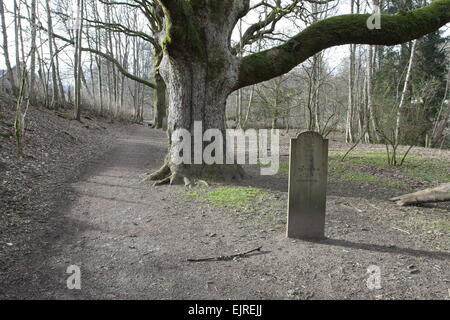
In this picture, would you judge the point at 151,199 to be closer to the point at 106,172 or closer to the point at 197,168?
the point at 197,168

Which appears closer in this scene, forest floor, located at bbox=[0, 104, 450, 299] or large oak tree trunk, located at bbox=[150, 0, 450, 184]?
forest floor, located at bbox=[0, 104, 450, 299]

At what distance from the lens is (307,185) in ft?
15.6

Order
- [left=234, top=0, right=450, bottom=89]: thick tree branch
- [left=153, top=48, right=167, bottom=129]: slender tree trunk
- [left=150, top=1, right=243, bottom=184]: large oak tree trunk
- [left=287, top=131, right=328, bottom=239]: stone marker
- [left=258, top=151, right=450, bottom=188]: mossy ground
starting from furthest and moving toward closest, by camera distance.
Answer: [left=153, top=48, right=167, bottom=129]: slender tree trunk
[left=258, top=151, right=450, bottom=188]: mossy ground
[left=150, top=1, right=243, bottom=184]: large oak tree trunk
[left=234, top=0, right=450, bottom=89]: thick tree branch
[left=287, top=131, right=328, bottom=239]: stone marker

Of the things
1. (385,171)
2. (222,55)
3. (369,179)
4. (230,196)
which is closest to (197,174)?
(230,196)

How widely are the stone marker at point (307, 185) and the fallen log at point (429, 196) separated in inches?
108

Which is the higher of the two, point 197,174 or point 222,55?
point 222,55

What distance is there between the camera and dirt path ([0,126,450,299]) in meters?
3.46

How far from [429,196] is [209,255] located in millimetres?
4510

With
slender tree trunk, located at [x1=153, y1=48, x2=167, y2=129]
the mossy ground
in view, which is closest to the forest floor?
the mossy ground

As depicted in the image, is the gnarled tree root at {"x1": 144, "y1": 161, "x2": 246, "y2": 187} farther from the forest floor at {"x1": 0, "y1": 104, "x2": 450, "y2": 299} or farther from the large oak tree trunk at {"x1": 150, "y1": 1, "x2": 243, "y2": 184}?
the forest floor at {"x1": 0, "y1": 104, "x2": 450, "y2": 299}

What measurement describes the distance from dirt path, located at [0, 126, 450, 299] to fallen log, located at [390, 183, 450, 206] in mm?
807

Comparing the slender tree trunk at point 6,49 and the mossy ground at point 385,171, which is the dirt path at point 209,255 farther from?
the slender tree trunk at point 6,49

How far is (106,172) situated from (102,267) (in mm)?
5631

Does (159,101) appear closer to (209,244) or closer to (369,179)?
(369,179)
